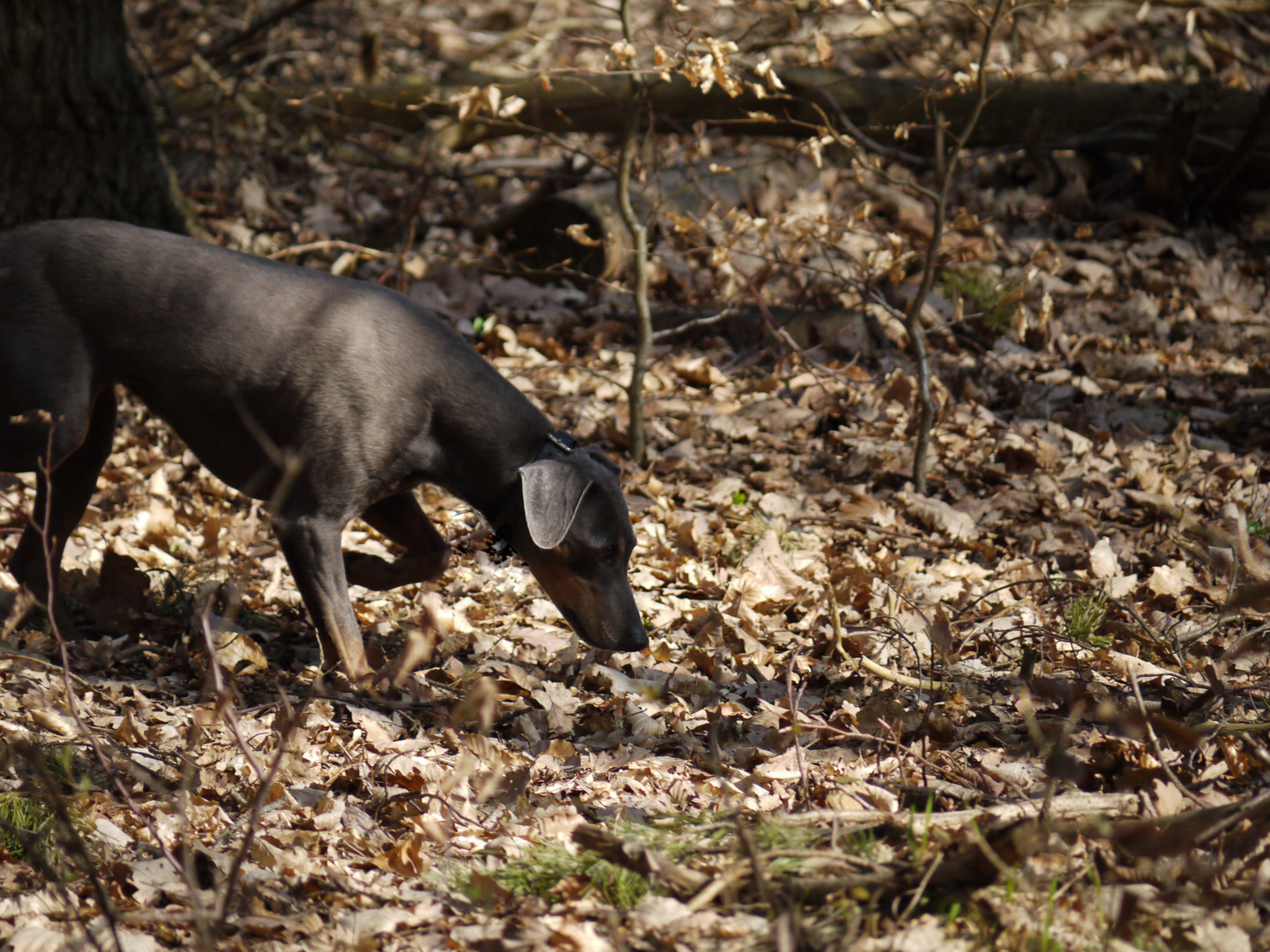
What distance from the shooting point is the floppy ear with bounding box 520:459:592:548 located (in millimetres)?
4293

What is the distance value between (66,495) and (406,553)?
152 cm

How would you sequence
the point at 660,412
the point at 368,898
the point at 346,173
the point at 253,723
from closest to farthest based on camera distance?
the point at 368,898
the point at 253,723
the point at 660,412
the point at 346,173

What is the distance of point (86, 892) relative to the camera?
9.76ft

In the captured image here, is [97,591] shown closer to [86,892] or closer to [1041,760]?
[86,892]

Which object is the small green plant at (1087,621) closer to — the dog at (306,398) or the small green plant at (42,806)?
the dog at (306,398)

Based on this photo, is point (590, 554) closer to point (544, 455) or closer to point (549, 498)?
point (549, 498)

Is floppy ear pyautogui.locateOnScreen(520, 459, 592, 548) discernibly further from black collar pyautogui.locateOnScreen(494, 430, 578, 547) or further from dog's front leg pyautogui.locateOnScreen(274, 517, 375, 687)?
dog's front leg pyautogui.locateOnScreen(274, 517, 375, 687)

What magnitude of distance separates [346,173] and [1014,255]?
5.73 metres

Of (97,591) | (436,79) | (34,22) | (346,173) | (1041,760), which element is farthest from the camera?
(436,79)

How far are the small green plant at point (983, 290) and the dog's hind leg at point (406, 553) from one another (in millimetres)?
4343

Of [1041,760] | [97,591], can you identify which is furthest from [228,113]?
[1041,760]

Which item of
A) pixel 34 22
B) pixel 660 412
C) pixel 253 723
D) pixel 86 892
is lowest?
pixel 660 412

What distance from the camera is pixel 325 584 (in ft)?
14.6

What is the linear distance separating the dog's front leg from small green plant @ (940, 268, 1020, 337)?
4.92 m
